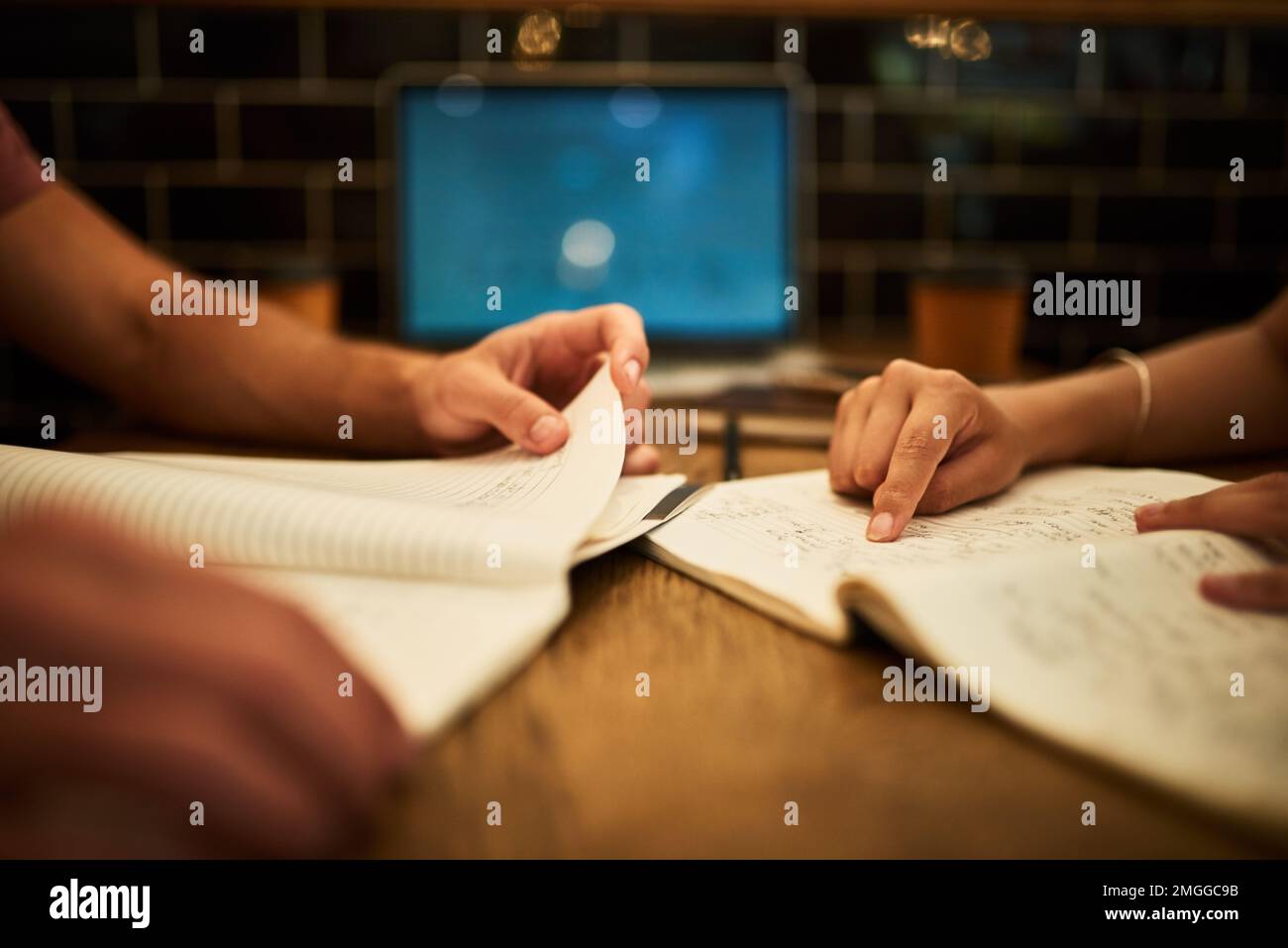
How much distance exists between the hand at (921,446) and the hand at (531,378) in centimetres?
14

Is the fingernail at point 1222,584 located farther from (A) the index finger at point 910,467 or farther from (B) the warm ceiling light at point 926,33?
(B) the warm ceiling light at point 926,33

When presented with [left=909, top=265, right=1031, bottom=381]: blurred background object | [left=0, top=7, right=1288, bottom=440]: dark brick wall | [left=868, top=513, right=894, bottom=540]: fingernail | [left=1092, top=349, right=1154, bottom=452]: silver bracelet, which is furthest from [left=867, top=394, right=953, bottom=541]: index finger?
[left=0, top=7, right=1288, bottom=440]: dark brick wall

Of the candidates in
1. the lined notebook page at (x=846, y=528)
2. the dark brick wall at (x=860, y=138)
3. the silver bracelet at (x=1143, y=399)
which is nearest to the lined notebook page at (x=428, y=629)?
the lined notebook page at (x=846, y=528)

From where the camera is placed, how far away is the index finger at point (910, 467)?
0.49m

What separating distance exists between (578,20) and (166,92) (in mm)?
625

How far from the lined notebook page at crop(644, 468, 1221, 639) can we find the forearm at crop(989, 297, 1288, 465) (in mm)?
34

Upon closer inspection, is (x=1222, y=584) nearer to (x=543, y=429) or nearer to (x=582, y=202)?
(x=543, y=429)

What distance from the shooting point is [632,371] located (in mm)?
582

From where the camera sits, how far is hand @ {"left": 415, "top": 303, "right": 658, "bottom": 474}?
588 mm

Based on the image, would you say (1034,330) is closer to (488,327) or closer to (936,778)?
(488,327)

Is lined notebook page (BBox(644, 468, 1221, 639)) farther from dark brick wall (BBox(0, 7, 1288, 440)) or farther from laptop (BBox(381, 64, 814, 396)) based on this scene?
dark brick wall (BBox(0, 7, 1288, 440))

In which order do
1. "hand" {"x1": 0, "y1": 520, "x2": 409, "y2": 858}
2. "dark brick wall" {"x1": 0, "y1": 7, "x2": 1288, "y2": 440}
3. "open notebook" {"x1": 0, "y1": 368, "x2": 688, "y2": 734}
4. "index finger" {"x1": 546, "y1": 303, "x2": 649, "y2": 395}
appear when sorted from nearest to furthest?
"hand" {"x1": 0, "y1": 520, "x2": 409, "y2": 858} → "open notebook" {"x1": 0, "y1": 368, "x2": 688, "y2": 734} → "index finger" {"x1": 546, "y1": 303, "x2": 649, "y2": 395} → "dark brick wall" {"x1": 0, "y1": 7, "x2": 1288, "y2": 440}

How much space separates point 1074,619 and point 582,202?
104 centimetres
